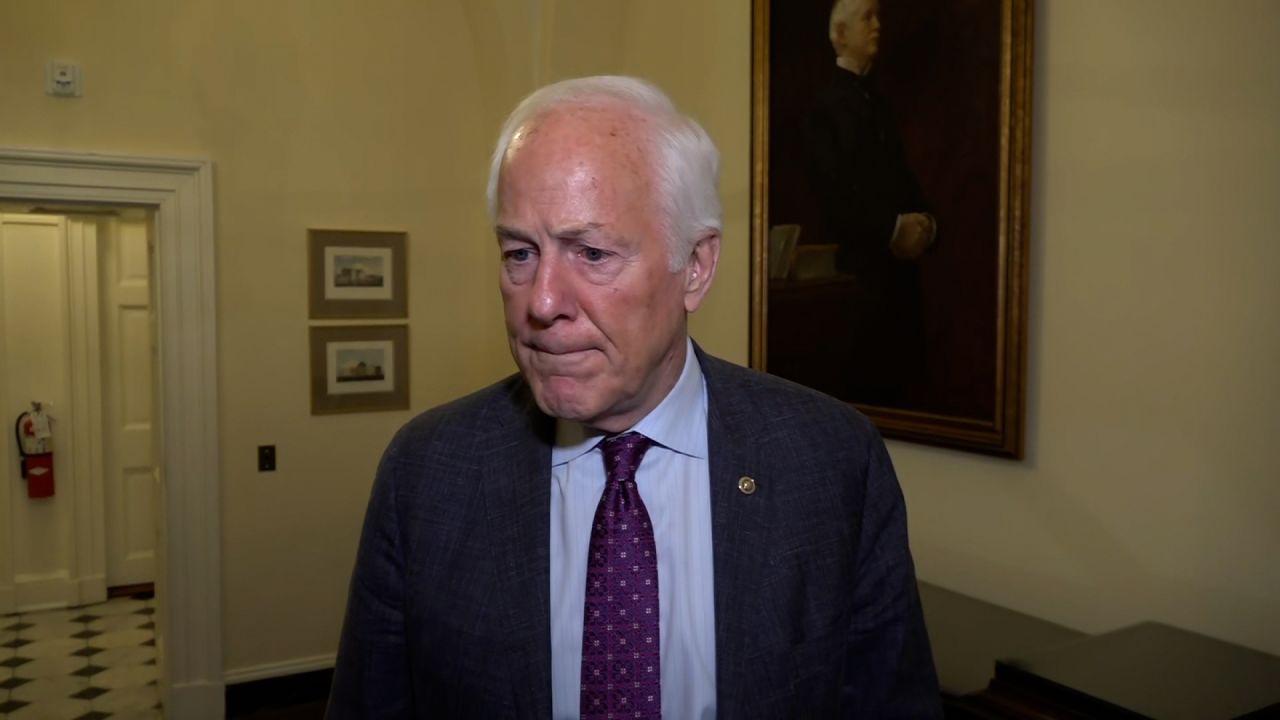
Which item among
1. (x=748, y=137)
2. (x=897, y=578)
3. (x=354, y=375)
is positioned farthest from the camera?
(x=354, y=375)

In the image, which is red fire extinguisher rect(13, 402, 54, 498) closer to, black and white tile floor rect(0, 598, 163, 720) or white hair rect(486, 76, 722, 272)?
black and white tile floor rect(0, 598, 163, 720)

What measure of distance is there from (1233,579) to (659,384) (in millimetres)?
1413

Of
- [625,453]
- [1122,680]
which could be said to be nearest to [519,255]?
[625,453]

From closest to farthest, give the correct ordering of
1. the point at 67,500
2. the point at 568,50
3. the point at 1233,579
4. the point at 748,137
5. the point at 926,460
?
the point at 1233,579 → the point at 926,460 → the point at 748,137 → the point at 568,50 → the point at 67,500

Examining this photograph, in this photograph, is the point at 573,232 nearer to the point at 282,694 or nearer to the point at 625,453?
the point at 625,453

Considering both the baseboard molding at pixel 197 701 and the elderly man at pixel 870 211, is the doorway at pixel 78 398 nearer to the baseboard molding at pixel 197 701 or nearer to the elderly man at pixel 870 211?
the baseboard molding at pixel 197 701

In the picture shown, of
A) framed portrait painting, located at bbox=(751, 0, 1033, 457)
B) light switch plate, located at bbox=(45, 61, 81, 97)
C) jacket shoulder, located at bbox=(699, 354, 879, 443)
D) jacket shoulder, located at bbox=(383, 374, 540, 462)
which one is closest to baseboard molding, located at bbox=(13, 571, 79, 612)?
light switch plate, located at bbox=(45, 61, 81, 97)

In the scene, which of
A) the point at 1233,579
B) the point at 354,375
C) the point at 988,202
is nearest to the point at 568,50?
the point at 354,375

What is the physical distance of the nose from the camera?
121 cm

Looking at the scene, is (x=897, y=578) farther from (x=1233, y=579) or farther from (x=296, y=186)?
(x=296, y=186)

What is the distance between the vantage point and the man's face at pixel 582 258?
120 cm

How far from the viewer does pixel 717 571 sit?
1.31 m

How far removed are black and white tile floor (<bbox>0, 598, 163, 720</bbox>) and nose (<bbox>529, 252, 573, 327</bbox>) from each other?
4.49 metres

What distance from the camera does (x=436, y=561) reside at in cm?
131
